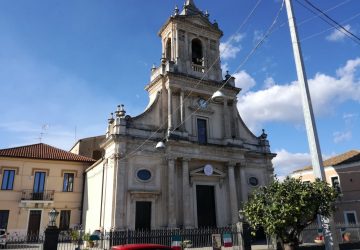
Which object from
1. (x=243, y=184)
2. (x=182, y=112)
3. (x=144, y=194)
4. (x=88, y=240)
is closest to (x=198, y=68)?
(x=182, y=112)

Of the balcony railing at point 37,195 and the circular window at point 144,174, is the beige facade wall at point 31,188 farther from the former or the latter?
the circular window at point 144,174

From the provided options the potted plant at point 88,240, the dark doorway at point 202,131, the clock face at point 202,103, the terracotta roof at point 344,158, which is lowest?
the potted plant at point 88,240

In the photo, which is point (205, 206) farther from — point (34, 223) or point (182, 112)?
point (34, 223)

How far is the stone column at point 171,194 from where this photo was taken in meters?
21.4

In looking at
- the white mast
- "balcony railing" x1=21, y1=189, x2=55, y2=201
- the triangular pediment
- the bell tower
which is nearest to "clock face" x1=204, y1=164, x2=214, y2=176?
the triangular pediment

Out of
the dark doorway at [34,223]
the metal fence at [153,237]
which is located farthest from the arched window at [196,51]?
the dark doorway at [34,223]

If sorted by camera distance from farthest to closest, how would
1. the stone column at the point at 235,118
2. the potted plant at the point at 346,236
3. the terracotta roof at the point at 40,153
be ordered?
the terracotta roof at the point at 40,153 → the stone column at the point at 235,118 → the potted plant at the point at 346,236

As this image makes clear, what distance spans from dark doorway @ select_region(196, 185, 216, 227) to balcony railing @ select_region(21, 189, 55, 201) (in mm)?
13266

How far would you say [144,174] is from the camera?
22266mm

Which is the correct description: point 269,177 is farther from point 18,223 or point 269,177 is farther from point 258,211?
point 18,223

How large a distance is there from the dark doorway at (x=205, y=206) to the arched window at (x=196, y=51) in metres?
11.5

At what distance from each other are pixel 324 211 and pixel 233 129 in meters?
16.7

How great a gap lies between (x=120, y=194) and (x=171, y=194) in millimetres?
3560

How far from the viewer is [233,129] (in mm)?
27234
